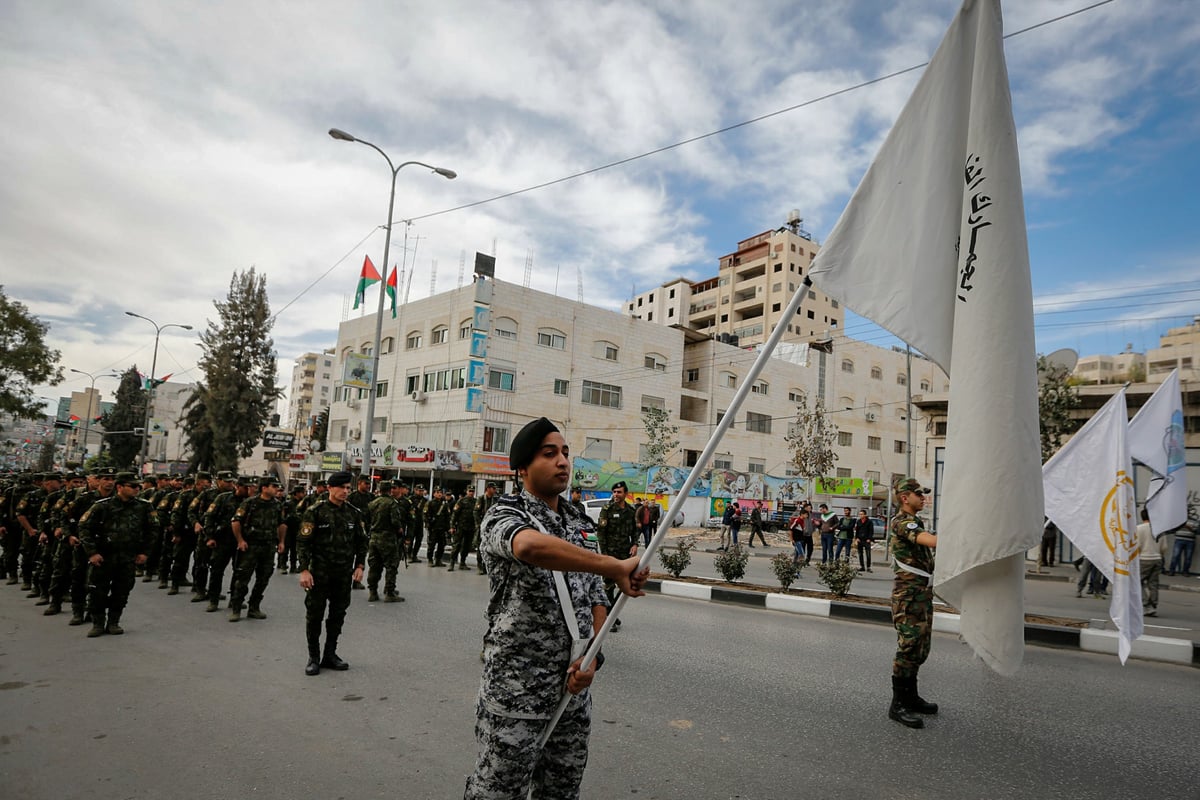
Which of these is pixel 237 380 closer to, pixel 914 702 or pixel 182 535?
pixel 182 535

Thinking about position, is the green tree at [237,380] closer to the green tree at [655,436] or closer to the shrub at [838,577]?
the green tree at [655,436]

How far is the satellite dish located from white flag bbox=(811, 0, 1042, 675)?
2187 cm

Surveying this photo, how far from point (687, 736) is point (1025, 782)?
1.91 m

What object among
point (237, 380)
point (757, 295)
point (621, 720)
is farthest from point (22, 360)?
point (757, 295)

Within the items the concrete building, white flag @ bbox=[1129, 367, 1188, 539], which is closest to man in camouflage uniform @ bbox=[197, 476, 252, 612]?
white flag @ bbox=[1129, 367, 1188, 539]

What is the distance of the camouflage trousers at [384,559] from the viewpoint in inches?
380

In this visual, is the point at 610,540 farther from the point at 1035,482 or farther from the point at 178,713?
the point at 1035,482

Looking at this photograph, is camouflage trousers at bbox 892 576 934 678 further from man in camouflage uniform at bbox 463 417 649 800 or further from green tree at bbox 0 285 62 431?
green tree at bbox 0 285 62 431

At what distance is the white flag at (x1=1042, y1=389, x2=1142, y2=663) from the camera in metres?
6.35

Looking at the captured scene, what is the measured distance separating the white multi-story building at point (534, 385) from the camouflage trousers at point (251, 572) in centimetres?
1924

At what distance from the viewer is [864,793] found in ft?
11.4

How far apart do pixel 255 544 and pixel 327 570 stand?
11.4ft

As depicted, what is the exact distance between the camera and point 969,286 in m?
2.65

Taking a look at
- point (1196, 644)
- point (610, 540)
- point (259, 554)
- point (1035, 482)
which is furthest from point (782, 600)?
point (1035, 482)
